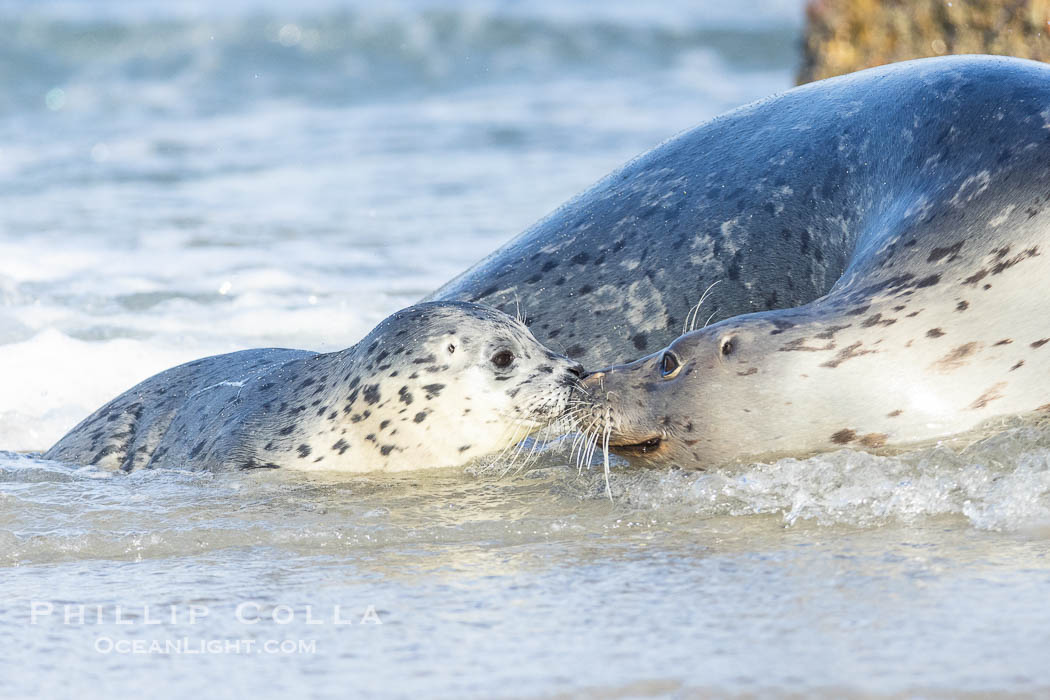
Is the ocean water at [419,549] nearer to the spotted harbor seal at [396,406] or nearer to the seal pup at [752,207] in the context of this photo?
the spotted harbor seal at [396,406]

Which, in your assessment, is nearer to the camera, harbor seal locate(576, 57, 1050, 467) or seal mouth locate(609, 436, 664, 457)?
harbor seal locate(576, 57, 1050, 467)

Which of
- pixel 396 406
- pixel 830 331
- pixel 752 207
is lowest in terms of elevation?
pixel 396 406

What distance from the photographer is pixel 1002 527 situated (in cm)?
329

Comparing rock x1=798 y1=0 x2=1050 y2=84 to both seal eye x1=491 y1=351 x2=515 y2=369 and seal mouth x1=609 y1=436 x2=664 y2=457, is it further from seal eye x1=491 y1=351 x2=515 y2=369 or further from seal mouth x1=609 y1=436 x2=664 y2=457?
seal mouth x1=609 y1=436 x2=664 y2=457

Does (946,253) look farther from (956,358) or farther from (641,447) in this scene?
(641,447)

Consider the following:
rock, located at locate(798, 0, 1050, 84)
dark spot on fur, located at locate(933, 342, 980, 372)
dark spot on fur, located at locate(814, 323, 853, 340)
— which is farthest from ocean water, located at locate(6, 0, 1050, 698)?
rock, located at locate(798, 0, 1050, 84)

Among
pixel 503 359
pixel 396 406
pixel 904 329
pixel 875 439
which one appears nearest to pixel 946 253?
pixel 904 329

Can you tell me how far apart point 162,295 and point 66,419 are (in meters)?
1.65

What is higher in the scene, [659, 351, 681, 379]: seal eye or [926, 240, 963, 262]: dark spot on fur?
[926, 240, 963, 262]: dark spot on fur

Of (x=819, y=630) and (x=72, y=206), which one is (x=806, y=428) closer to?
(x=819, y=630)

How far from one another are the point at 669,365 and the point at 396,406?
38.8 inches

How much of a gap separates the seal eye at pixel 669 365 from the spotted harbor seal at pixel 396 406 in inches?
17.1

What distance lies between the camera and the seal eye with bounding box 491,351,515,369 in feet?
14.7

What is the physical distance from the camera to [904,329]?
369cm
